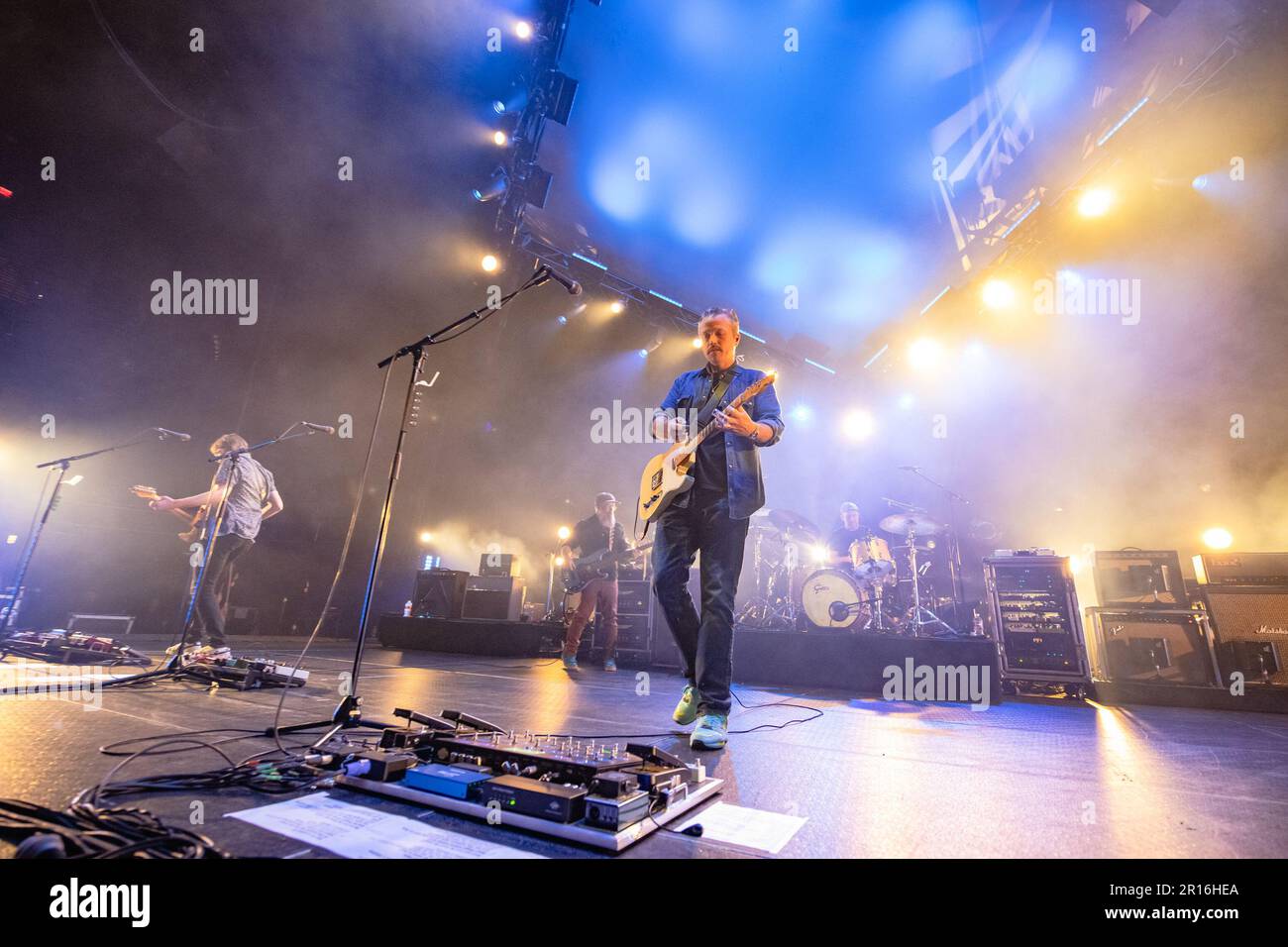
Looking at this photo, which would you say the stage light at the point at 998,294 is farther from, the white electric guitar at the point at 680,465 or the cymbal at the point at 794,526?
the white electric guitar at the point at 680,465

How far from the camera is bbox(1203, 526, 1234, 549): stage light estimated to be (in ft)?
22.0

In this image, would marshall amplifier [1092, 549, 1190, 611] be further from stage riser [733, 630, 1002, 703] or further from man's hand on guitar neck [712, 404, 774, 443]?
man's hand on guitar neck [712, 404, 774, 443]

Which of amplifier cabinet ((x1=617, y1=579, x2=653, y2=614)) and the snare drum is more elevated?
the snare drum

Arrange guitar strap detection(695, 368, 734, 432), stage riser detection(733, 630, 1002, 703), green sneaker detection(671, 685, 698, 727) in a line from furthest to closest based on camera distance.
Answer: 1. stage riser detection(733, 630, 1002, 703)
2. guitar strap detection(695, 368, 734, 432)
3. green sneaker detection(671, 685, 698, 727)

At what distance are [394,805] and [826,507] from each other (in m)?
11.0

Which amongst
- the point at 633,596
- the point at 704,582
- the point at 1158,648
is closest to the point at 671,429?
the point at 704,582

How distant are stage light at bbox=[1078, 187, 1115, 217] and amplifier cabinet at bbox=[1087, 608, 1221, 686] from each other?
508cm

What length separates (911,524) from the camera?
21.8 feet

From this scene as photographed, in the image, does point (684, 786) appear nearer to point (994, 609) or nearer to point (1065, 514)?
point (994, 609)

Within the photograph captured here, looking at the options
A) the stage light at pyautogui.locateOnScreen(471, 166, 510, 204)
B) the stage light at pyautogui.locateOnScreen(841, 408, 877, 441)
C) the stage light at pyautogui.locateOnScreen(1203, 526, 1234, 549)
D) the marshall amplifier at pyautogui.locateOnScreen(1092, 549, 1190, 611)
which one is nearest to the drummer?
the marshall amplifier at pyautogui.locateOnScreen(1092, 549, 1190, 611)

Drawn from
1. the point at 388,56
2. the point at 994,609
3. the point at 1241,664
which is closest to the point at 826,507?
the point at 994,609

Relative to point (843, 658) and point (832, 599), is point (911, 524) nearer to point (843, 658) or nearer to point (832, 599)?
point (832, 599)

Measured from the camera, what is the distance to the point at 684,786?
1266 mm

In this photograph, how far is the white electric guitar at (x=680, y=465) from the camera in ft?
7.88
